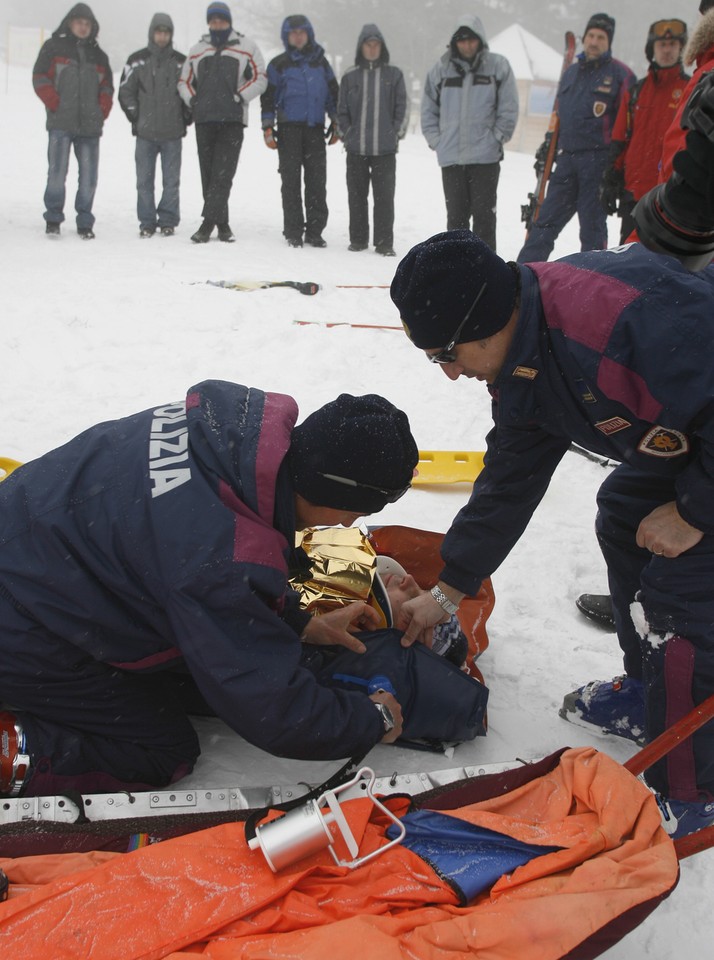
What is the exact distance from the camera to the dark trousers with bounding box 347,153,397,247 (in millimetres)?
8656

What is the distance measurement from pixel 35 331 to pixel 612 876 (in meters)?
5.21

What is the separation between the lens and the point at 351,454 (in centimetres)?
203

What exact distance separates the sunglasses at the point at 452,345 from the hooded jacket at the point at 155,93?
24.2 feet

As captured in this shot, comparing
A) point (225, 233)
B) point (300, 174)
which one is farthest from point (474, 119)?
point (225, 233)

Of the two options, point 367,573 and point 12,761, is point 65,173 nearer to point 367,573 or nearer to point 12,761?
point 367,573

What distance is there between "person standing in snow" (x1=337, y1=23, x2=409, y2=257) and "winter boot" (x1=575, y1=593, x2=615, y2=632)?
639 centimetres

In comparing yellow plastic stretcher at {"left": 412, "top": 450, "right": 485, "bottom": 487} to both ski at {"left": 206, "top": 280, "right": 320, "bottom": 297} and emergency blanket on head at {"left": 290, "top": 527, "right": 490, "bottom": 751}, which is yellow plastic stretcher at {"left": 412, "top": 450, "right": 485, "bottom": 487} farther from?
ski at {"left": 206, "top": 280, "right": 320, "bottom": 297}

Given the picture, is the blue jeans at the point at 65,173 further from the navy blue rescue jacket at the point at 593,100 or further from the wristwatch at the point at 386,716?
the wristwatch at the point at 386,716

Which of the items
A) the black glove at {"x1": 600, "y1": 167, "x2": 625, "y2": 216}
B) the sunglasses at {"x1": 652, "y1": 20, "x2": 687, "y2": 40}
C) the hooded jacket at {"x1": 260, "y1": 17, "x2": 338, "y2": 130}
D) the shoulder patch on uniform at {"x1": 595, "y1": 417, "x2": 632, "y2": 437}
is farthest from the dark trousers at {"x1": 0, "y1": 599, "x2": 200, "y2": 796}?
the hooded jacket at {"x1": 260, "y1": 17, "x2": 338, "y2": 130}

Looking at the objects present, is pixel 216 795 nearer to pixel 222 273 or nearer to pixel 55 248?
pixel 222 273

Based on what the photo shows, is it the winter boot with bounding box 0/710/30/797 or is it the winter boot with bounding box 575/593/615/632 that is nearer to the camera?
the winter boot with bounding box 0/710/30/797

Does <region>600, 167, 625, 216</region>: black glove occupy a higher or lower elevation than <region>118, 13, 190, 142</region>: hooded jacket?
lower

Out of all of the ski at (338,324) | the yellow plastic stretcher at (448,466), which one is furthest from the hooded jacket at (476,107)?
the yellow plastic stretcher at (448,466)

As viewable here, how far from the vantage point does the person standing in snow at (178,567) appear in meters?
1.95
